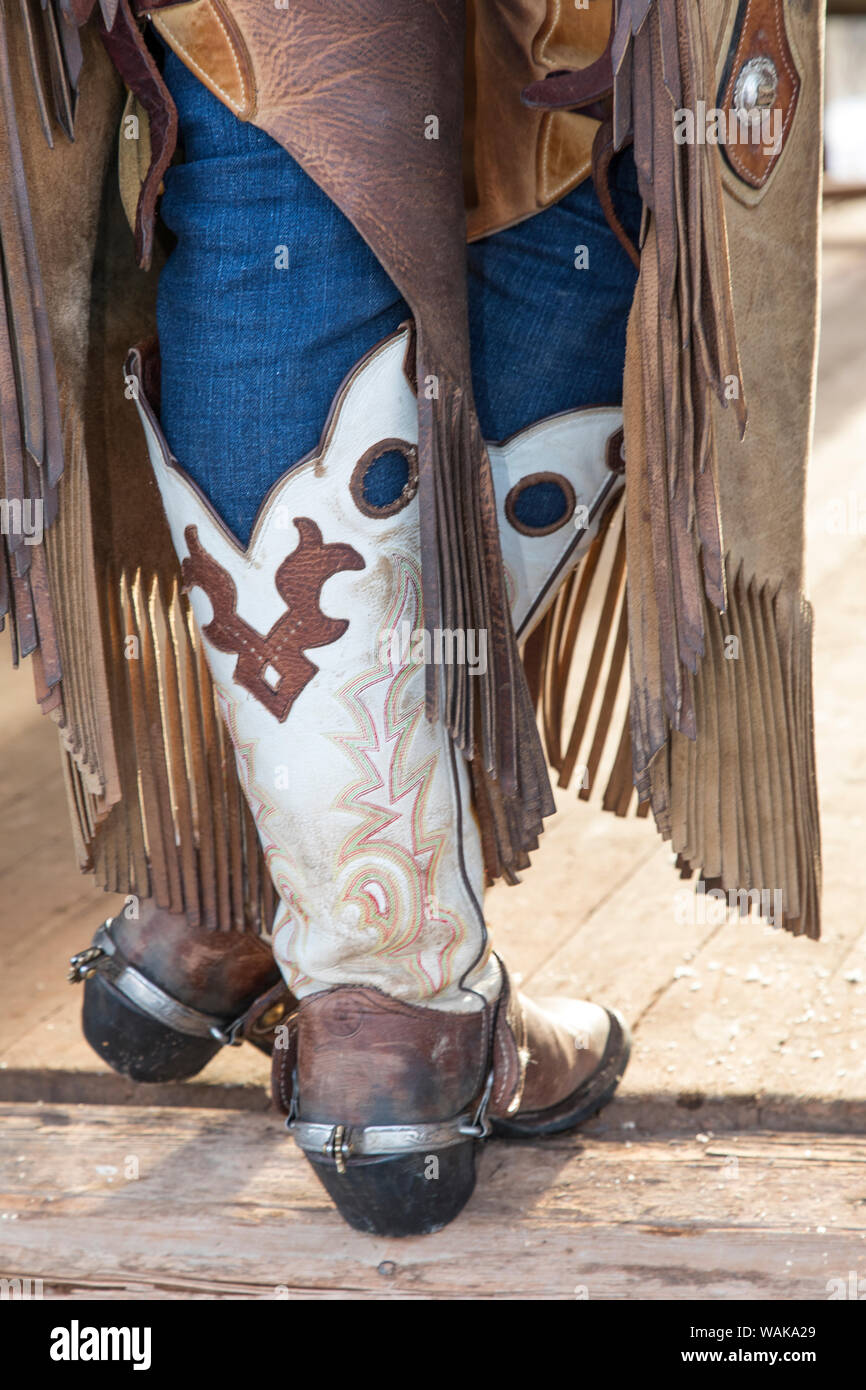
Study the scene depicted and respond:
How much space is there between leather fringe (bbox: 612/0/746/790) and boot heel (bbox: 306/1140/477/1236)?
288mm

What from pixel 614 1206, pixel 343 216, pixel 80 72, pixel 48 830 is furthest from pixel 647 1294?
pixel 48 830

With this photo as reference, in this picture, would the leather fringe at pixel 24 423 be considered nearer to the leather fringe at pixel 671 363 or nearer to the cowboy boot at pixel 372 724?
the cowboy boot at pixel 372 724

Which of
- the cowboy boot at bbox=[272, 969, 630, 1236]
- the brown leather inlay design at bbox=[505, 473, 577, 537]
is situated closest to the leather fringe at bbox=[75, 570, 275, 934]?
the cowboy boot at bbox=[272, 969, 630, 1236]

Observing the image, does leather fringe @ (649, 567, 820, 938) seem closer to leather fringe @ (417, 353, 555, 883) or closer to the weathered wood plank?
leather fringe @ (417, 353, 555, 883)

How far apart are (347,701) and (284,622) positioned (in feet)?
0.19

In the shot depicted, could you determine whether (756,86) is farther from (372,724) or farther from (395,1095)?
(395,1095)

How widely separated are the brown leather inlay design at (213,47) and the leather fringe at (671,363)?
0.65ft

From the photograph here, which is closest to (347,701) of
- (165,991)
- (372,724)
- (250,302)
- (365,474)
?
(372,724)

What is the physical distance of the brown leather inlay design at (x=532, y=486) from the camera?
0.92m

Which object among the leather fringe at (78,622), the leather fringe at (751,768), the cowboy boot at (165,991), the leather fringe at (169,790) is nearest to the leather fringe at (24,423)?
the leather fringe at (78,622)

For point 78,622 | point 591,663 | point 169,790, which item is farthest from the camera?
point 591,663

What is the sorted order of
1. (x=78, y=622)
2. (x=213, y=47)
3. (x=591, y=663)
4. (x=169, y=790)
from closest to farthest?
1. (x=213, y=47)
2. (x=78, y=622)
3. (x=169, y=790)
4. (x=591, y=663)

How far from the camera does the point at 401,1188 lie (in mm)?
915

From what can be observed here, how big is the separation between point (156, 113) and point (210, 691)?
1.26 feet
